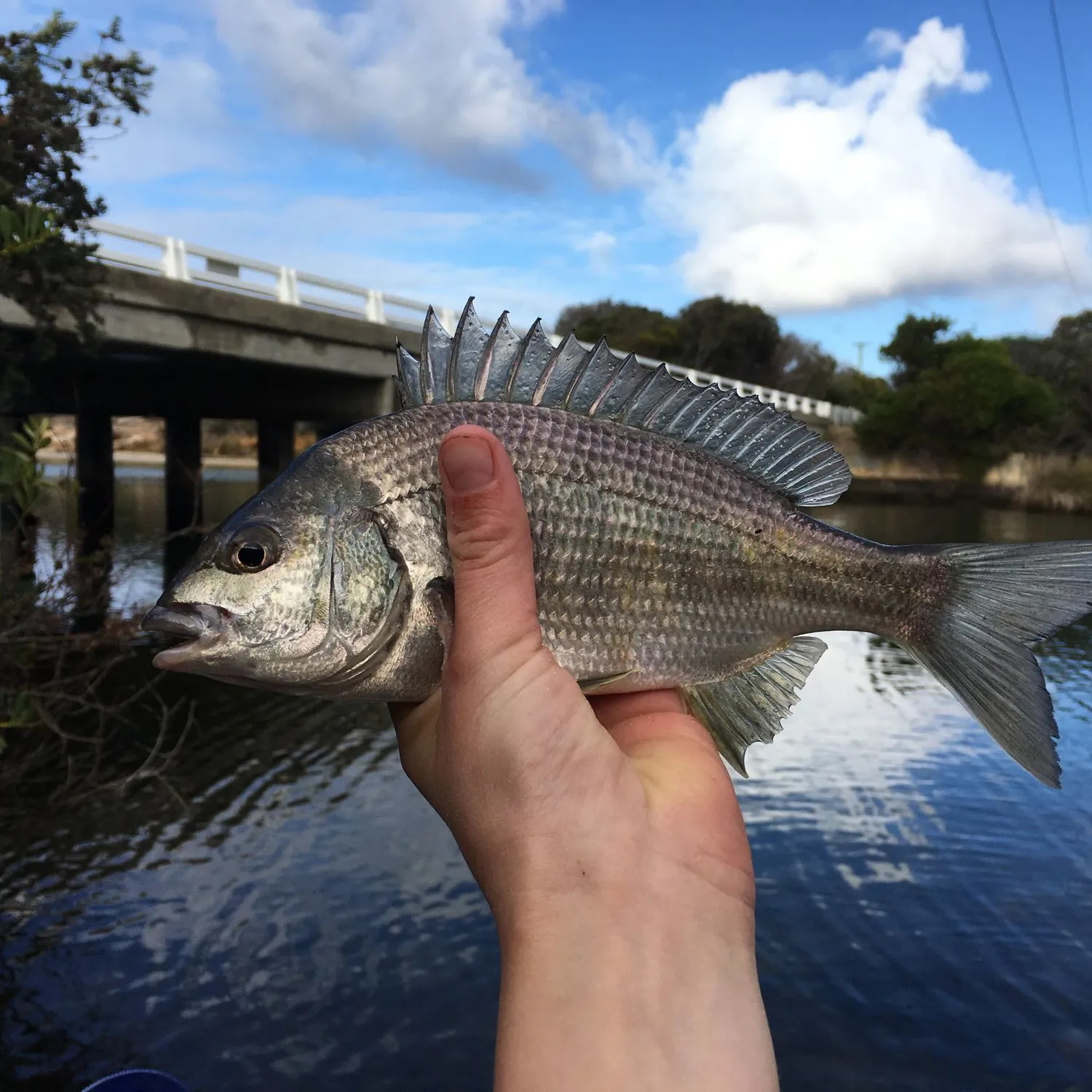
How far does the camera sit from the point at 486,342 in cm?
275

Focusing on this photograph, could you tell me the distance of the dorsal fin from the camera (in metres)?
2.72

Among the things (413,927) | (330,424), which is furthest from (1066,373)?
(413,927)

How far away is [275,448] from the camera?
30984mm

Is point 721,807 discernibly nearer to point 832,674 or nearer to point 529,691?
point 529,691

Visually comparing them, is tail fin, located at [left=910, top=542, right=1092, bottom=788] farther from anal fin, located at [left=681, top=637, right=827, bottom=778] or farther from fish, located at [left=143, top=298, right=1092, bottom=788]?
anal fin, located at [left=681, top=637, right=827, bottom=778]

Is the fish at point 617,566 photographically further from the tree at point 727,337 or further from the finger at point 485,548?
the tree at point 727,337

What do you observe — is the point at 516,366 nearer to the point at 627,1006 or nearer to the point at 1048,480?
the point at 627,1006

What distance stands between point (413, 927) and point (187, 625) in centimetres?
693

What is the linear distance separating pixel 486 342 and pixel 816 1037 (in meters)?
7.01

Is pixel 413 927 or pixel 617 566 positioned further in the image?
pixel 413 927

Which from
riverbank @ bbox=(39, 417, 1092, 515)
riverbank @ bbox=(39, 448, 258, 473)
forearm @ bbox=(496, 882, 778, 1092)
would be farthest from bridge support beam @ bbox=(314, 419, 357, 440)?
riverbank @ bbox=(39, 448, 258, 473)

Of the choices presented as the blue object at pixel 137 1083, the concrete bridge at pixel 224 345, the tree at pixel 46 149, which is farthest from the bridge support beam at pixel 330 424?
the blue object at pixel 137 1083

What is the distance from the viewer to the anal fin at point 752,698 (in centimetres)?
290

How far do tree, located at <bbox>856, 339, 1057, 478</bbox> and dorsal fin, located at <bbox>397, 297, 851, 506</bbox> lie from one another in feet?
114
